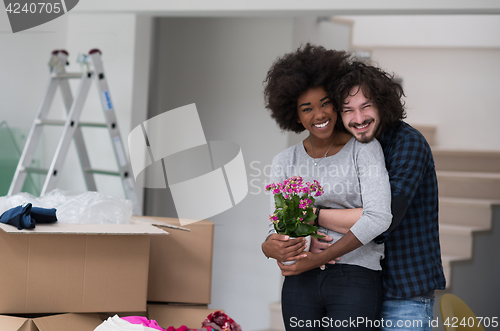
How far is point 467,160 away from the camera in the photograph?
3697mm

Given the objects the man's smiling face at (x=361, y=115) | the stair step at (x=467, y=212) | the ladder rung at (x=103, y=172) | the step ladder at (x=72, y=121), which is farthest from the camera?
the stair step at (x=467, y=212)

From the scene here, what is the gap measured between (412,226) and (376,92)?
1.24 feet

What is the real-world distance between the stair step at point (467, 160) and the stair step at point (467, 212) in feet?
1.39

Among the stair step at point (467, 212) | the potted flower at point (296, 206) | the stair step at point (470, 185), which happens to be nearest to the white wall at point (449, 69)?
the stair step at point (470, 185)

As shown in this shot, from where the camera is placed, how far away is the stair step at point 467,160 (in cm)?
363

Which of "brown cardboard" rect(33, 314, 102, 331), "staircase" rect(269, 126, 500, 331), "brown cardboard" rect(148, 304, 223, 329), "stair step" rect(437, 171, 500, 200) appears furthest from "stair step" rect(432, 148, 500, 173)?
"brown cardboard" rect(33, 314, 102, 331)

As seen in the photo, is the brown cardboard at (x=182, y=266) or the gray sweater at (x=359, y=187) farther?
the brown cardboard at (x=182, y=266)

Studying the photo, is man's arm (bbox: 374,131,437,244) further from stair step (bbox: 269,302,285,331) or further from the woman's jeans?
stair step (bbox: 269,302,285,331)

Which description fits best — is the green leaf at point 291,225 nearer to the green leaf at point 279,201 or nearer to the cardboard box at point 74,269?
the green leaf at point 279,201

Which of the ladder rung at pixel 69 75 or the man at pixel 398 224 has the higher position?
the ladder rung at pixel 69 75

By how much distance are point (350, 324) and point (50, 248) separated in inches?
37.8

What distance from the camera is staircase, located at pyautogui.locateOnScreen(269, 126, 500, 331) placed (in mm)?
3123

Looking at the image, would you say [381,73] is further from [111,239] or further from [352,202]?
[111,239]

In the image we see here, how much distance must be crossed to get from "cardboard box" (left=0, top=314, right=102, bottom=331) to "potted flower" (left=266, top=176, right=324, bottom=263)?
76 centimetres
